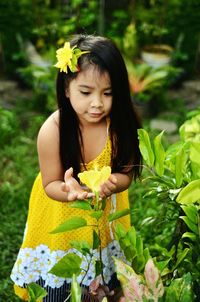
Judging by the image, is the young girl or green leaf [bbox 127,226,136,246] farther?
the young girl

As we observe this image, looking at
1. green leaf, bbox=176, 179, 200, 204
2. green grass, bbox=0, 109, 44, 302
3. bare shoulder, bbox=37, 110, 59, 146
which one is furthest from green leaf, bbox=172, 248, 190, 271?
green grass, bbox=0, 109, 44, 302

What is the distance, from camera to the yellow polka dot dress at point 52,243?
163cm

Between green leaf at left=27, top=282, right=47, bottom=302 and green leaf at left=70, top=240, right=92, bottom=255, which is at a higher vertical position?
green leaf at left=70, top=240, right=92, bottom=255

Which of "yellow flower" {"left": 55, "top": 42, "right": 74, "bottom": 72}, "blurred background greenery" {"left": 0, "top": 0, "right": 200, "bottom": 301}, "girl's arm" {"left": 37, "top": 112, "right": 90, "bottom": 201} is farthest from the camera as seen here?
"blurred background greenery" {"left": 0, "top": 0, "right": 200, "bottom": 301}

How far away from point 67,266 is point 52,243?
0.59 metres

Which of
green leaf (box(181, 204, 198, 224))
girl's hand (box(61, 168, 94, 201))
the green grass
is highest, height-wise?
girl's hand (box(61, 168, 94, 201))

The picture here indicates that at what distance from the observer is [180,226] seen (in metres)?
1.35

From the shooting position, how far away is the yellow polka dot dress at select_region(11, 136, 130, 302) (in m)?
1.63

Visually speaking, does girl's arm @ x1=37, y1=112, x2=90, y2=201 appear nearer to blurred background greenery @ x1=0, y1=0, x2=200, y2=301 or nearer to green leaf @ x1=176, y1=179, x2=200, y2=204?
green leaf @ x1=176, y1=179, x2=200, y2=204

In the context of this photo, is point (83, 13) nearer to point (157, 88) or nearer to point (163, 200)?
point (157, 88)

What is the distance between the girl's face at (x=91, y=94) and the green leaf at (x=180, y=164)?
0.31 m

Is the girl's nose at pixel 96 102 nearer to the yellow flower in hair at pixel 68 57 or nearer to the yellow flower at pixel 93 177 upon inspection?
the yellow flower in hair at pixel 68 57

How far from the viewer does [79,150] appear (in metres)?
1.55

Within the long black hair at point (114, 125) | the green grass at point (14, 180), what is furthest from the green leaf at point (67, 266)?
the green grass at point (14, 180)
